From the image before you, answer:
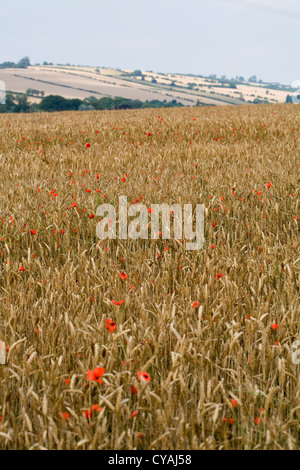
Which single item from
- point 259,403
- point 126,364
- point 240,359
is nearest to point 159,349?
point 126,364

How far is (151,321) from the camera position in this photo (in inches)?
81.5

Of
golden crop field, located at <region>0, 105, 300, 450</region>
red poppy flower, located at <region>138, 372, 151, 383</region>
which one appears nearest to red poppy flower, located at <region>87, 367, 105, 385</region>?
golden crop field, located at <region>0, 105, 300, 450</region>

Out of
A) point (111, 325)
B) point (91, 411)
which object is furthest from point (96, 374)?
point (111, 325)

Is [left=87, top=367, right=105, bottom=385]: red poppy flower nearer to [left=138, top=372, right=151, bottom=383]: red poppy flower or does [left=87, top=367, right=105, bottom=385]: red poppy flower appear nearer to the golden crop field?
the golden crop field

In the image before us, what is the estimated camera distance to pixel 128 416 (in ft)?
4.56

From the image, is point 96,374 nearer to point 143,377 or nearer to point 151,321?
point 143,377

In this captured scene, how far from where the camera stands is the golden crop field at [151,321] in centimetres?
139

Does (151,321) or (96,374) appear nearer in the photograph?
(96,374)

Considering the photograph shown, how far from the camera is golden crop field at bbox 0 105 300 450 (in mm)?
1390

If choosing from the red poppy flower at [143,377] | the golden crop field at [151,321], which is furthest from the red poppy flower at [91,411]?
the red poppy flower at [143,377]

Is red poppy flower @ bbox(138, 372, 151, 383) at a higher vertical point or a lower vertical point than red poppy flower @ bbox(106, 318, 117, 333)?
lower

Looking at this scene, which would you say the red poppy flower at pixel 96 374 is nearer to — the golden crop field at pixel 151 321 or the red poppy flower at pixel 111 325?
the golden crop field at pixel 151 321

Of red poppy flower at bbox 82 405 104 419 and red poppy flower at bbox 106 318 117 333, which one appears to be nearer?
red poppy flower at bbox 82 405 104 419

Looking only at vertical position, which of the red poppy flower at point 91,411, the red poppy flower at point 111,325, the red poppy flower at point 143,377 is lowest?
the red poppy flower at point 91,411
